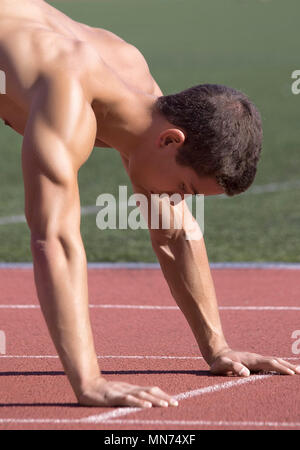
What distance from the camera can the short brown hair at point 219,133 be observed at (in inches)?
168

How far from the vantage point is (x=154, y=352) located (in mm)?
5621

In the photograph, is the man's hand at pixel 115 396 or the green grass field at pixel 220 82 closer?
the man's hand at pixel 115 396

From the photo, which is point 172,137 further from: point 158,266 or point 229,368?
A: point 158,266

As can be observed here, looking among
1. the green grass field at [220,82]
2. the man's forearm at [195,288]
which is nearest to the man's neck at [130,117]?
the man's forearm at [195,288]

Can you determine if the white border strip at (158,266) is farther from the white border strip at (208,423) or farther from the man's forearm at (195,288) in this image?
the white border strip at (208,423)

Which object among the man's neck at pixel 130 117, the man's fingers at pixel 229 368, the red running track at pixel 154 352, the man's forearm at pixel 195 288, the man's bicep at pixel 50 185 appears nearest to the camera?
the man's bicep at pixel 50 185

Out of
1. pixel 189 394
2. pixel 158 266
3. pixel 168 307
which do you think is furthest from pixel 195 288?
pixel 158 266

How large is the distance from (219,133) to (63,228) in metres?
0.80

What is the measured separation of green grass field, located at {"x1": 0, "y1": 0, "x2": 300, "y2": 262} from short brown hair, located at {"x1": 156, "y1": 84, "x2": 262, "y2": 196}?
4.82m

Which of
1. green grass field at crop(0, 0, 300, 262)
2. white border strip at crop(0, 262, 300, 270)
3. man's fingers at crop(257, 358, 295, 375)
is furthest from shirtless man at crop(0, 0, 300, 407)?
green grass field at crop(0, 0, 300, 262)

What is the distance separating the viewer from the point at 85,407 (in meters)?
4.23

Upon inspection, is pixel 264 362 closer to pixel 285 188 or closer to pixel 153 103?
pixel 153 103
